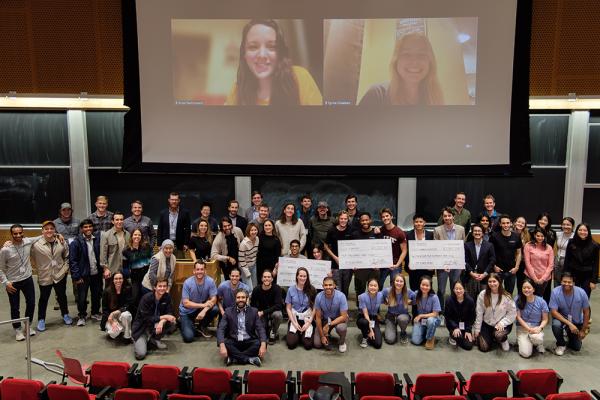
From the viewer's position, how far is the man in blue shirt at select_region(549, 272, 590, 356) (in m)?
6.59

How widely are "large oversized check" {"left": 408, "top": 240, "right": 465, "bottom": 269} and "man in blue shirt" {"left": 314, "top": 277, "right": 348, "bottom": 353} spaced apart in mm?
1346

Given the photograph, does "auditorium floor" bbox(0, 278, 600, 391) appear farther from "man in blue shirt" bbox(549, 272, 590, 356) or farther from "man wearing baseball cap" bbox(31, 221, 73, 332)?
"man wearing baseball cap" bbox(31, 221, 73, 332)

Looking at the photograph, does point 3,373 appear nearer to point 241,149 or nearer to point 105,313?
point 105,313

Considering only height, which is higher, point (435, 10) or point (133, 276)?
point (435, 10)

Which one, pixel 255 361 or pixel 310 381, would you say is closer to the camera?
pixel 310 381

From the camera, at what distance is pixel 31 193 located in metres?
10.2

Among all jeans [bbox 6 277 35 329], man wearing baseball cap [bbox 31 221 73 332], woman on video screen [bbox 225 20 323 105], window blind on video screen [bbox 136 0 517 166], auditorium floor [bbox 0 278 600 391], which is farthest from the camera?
A: woman on video screen [bbox 225 20 323 105]

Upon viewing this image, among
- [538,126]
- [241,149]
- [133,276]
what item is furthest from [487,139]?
[133,276]

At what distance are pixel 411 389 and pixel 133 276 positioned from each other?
4.29m

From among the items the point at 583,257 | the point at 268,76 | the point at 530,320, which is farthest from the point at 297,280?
the point at 583,257

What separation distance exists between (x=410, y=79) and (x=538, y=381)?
507cm

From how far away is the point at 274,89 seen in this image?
8.40 m

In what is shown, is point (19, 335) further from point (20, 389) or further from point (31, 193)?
point (31, 193)

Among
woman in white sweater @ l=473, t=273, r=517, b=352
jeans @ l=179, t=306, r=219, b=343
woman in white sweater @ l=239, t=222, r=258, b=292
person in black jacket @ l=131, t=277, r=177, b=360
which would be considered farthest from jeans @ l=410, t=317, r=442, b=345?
person in black jacket @ l=131, t=277, r=177, b=360
